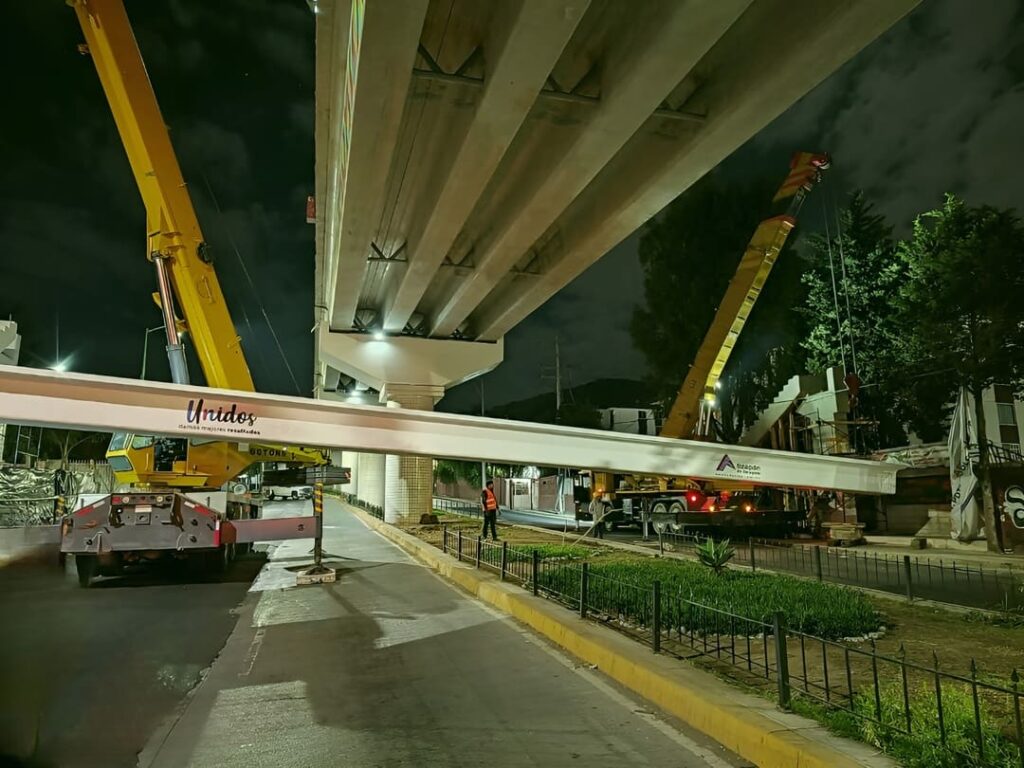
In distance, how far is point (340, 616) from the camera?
378 inches

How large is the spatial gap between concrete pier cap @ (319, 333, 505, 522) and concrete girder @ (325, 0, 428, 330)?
7584 mm

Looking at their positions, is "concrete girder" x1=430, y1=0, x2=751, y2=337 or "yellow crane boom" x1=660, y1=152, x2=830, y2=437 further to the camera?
"yellow crane boom" x1=660, y1=152, x2=830, y2=437

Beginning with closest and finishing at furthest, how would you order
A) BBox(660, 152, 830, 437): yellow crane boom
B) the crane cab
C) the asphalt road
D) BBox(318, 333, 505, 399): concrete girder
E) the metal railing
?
the asphalt road < the crane cab < BBox(660, 152, 830, 437): yellow crane boom < BBox(318, 333, 505, 399): concrete girder < the metal railing

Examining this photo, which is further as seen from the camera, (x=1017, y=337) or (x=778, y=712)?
(x=1017, y=337)

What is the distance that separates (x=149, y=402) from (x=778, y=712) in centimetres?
619

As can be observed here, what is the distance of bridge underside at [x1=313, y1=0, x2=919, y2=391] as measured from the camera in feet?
27.0

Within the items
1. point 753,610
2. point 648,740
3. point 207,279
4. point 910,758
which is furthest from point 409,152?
point 910,758

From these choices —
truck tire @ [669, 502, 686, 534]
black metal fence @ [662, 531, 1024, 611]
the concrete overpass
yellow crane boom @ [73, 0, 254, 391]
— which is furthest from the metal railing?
black metal fence @ [662, 531, 1024, 611]

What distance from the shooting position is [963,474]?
17.4 m

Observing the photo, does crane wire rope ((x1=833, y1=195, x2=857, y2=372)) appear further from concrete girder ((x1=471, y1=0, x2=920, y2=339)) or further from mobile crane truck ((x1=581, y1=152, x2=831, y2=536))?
concrete girder ((x1=471, y1=0, x2=920, y2=339))

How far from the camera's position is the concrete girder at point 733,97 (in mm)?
8086

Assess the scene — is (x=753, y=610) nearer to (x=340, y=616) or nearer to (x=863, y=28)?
(x=340, y=616)

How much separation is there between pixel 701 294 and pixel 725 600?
25.7m

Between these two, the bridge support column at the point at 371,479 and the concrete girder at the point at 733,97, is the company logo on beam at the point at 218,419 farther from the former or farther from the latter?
the bridge support column at the point at 371,479
